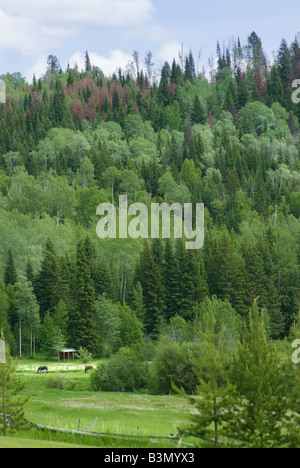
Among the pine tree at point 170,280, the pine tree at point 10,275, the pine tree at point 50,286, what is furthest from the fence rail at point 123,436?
the pine tree at point 10,275

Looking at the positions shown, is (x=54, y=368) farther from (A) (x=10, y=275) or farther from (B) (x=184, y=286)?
→ (B) (x=184, y=286)

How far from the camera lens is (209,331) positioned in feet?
120

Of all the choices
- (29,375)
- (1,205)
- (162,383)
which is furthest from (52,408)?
(1,205)

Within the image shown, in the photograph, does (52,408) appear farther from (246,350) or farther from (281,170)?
(281,170)

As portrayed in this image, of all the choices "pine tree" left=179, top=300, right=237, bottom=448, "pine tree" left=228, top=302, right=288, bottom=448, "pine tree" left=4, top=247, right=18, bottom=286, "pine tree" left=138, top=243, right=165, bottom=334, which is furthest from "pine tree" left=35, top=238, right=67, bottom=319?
→ "pine tree" left=179, top=300, right=237, bottom=448

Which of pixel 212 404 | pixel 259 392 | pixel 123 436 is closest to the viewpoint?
pixel 212 404

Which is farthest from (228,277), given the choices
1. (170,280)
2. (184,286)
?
(170,280)

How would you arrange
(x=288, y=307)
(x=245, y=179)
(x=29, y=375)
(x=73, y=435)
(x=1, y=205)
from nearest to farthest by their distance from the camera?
(x=73, y=435) → (x=29, y=375) → (x=288, y=307) → (x=1, y=205) → (x=245, y=179)

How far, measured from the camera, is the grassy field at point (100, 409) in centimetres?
4384

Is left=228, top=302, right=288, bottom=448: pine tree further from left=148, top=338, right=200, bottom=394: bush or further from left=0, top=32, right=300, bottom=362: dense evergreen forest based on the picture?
left=148, top=338, right=200, bottom=394: bush

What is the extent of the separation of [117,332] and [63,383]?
66.7 feet

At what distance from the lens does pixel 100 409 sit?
55.7 metres

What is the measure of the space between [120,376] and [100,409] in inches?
623

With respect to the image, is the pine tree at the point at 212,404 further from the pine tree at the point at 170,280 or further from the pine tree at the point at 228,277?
the pine tree at the point at 228,277
